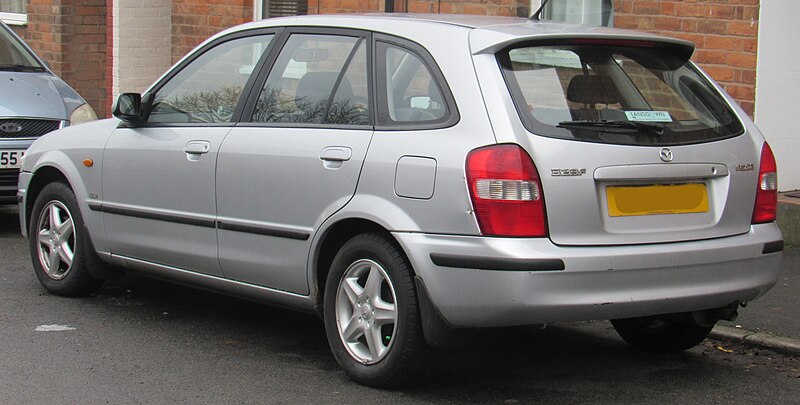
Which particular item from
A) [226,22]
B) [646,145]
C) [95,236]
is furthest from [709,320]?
[226,22]

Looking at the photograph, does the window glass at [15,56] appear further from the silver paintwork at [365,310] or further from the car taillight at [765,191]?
the car taillight at [765,191]

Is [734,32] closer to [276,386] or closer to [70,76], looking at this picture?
[276,386]

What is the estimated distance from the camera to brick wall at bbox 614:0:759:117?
31.4 feet

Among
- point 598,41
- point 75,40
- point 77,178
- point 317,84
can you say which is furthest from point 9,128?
point 75,40

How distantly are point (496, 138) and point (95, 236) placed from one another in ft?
9.46

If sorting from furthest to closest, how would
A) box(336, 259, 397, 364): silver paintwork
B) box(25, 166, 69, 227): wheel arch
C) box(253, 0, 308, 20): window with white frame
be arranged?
1. box(253, 0, 308, 20): window with white frame
2. box(25, 166, 69, 227): wheel arch
3. box(336, 259, 397, 364): silver paintwork

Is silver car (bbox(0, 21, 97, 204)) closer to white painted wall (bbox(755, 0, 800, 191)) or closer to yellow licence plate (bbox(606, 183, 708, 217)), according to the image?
white painted wall (bbox(755, 0, 800, 191))

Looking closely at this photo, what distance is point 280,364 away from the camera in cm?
586

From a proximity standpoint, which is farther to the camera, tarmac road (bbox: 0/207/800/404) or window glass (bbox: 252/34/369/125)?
window glass (bbox: 252/34/369/125)

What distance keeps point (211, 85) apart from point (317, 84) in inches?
32.4

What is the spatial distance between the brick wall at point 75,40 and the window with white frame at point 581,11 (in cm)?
830

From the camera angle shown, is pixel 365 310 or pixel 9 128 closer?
pixel 365 310

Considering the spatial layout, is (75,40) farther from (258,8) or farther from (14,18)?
(258,8)

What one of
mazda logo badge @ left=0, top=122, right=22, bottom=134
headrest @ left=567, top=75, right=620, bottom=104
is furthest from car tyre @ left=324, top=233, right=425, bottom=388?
mazda logo badge @ left=0, top=122, right=22, bottom=134
